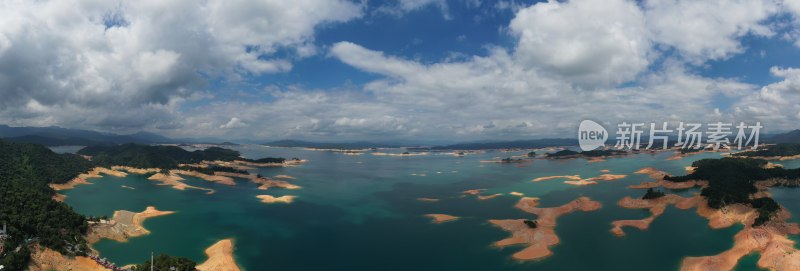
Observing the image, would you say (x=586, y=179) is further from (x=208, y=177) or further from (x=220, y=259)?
(x=208, y=177)

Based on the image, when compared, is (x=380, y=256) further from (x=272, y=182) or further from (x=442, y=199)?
(x=272, y=182)

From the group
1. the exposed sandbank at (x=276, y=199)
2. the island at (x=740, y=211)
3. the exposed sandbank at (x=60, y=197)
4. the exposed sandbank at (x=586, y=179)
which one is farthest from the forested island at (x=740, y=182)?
the exposed sandbank at (x=60, y=197)

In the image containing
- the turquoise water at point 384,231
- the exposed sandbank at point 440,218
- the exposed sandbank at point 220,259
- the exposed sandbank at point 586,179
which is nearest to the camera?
the exposed sandbank at point 220,259

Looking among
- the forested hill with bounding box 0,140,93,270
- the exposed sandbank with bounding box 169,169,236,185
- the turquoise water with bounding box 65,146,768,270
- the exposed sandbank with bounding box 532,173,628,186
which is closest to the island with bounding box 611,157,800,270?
the turquoise water with bounding box 65,146,768,270

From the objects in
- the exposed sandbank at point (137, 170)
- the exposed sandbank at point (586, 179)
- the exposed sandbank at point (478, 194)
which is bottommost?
the exposed sandbank at point (478, 194)

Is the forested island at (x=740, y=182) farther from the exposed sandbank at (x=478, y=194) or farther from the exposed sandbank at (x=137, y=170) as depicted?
the exposed sandbank at (x=137, y=170)

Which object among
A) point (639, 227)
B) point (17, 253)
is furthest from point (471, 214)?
point (17, 253)

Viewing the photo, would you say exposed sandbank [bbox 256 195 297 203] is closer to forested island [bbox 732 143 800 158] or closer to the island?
the island
